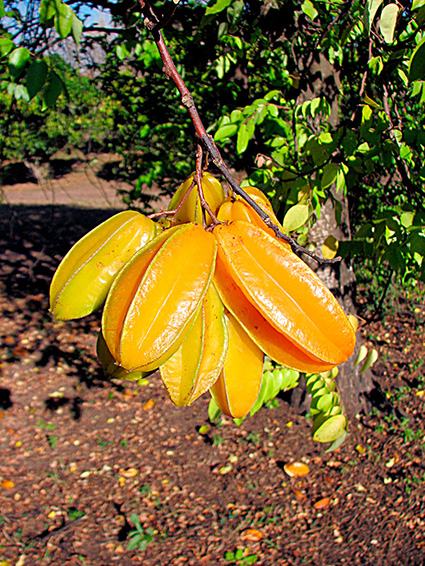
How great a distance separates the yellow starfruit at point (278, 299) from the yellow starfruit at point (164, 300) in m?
0.06

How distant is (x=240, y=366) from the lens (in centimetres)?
94

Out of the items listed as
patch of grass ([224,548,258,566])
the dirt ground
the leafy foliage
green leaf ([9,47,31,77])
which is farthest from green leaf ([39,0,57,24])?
patch of grass ([224,548,258,566])

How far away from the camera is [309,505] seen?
3.44 m

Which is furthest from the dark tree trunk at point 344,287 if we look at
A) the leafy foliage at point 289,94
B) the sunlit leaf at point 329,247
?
the sunlit leaf at point 329,247

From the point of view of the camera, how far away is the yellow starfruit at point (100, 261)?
90 cm

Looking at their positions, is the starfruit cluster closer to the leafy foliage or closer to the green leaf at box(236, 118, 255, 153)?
the leafy foliage

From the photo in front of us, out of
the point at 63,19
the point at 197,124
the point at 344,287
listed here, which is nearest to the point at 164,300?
the point at 197,124

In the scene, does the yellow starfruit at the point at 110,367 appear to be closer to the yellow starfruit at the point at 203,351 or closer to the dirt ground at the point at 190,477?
the yellow starfruit at the point at 203,351

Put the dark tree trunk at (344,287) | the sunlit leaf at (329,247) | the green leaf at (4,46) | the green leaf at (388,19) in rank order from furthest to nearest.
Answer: the dark tree trunk at (344,287)
the sunlit leaf at (329,247)
the green leaf at (4,46)
the green leaf at (388,19)

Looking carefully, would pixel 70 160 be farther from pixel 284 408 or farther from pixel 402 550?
pixel 402 550

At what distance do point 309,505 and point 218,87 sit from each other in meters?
3.47

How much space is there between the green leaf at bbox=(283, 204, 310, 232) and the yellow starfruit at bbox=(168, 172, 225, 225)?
2.66ft

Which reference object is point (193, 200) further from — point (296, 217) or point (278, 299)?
point (296, 217)

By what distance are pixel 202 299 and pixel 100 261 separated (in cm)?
22
